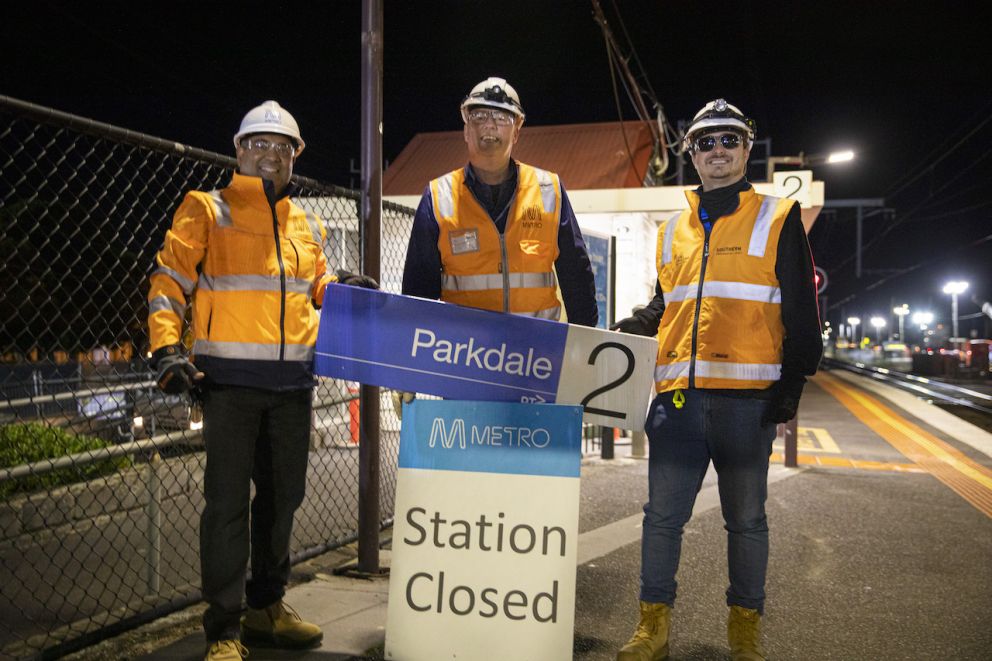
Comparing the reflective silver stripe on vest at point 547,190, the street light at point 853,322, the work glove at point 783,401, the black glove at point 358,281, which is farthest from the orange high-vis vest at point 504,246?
the street light at point 853,322

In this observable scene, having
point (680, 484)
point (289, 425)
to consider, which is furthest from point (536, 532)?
point (289, 425)

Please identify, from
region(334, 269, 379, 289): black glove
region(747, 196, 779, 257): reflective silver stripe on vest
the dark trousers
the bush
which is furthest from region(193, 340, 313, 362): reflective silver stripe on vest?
the bush

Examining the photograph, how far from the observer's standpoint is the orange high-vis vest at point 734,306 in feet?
10.2

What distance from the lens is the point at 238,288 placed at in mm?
3006

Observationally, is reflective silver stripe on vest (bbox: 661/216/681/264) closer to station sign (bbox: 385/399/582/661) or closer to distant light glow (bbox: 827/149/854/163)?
station sign (bbox: 385/399/582/661)

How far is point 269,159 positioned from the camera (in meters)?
3.16

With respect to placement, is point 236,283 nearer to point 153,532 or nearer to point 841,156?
point 153,532

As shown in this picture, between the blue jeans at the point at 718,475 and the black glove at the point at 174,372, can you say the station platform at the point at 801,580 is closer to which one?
the blue jeans at the point at 718,475

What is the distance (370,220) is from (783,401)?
2334 millimetres

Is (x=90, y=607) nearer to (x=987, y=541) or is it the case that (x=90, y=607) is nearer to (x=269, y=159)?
(x=269, y=159)

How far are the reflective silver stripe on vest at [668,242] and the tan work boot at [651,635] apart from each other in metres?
1.43

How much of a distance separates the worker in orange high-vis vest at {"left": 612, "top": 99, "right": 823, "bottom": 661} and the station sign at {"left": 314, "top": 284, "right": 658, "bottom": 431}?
0.35 metres

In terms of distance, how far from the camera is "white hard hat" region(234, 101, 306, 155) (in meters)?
3.10

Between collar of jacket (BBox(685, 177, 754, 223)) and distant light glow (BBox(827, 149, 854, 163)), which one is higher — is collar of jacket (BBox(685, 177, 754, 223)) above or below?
below
